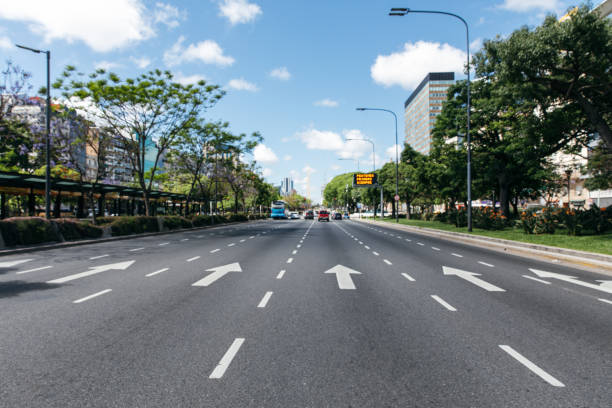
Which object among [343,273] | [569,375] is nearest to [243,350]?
[569,375]

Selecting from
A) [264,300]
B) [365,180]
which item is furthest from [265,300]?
[365,180]

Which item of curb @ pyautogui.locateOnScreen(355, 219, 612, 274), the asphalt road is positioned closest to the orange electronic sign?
curb @ pyautogui.locateOnScreen(355, 219, 612, 274)

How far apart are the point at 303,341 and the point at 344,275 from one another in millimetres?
5541

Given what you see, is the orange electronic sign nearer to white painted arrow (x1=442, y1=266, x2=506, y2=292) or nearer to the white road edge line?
white painted arrow (x1=442, y1=266, x2=506, y2=292)

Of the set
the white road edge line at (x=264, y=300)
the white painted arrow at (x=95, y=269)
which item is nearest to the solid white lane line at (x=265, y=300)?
the white road edge line at (x=264, y=300)

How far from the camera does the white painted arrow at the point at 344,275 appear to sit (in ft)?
29.6

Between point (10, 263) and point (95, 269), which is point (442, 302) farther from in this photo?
point (10, 263)

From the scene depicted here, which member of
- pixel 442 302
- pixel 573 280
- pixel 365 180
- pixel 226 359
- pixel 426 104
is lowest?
pixel 573 280

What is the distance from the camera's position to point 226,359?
4355mm

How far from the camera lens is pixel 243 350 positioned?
15.3 ft

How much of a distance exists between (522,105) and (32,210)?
32511 millimetres

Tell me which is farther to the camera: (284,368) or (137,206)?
(137,206)

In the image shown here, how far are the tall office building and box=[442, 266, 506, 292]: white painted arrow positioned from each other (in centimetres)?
14303

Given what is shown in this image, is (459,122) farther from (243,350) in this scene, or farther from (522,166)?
(243,350)
